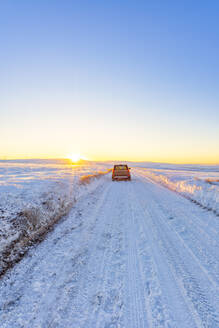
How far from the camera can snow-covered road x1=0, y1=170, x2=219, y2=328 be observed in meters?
2.38

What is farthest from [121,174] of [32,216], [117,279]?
[117,279]

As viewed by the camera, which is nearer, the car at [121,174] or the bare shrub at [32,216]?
the bare shrub at [32,216]

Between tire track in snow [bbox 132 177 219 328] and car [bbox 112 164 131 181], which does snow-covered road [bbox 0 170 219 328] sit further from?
car [bbox 112 164 131 181]

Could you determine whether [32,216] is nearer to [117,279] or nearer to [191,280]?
[117,279]

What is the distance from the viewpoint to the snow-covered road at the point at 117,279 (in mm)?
2385

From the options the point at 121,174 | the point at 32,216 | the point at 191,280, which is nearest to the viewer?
the point at 191,280

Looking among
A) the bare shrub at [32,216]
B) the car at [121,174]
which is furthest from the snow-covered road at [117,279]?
the car at [121,174]

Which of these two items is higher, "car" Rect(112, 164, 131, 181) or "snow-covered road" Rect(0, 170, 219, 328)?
"car" Rect(112, 164, 131, 181)

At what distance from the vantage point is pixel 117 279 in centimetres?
315

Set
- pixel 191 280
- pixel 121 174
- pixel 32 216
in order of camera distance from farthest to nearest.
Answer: pixel 121 174 → pixel 32 216 → pixel 191 280

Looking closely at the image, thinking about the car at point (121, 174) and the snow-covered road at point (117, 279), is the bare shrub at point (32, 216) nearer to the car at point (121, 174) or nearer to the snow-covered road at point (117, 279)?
the snow-covered road at point (117, 279)

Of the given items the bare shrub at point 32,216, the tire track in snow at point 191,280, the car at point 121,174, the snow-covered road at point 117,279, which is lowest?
the snow-covered road at point 117,279

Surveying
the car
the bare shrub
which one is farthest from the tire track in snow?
the car

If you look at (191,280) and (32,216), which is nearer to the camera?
(191,280)
